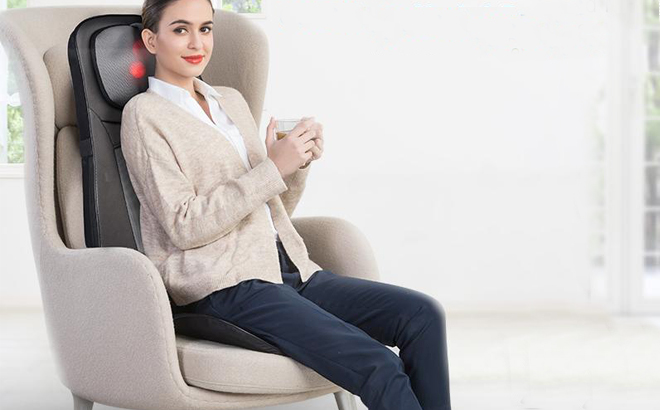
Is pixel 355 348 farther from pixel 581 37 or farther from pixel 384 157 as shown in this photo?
pixel 581 37

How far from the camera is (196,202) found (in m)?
1.71

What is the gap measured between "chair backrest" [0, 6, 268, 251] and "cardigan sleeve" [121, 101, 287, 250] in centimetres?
21

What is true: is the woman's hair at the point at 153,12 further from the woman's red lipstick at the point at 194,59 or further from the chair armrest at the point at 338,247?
the chair armrest at the point at 338,247

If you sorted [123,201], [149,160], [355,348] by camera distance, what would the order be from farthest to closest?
[123,201]
[149,160]
[355,348]

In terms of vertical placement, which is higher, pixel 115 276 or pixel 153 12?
pixel 153 12

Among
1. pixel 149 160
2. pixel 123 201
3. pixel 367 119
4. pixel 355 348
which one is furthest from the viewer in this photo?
pixel 367 119

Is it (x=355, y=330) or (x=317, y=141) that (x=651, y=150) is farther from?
(x=355, y=330)

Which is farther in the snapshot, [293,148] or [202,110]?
[202,110]

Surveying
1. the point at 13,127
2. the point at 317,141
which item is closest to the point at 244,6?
the point at 13,127

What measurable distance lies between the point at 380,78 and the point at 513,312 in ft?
3.87

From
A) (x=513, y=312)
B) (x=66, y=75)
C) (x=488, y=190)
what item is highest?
(x=66, y=75)

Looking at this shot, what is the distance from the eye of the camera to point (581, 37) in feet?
13.6

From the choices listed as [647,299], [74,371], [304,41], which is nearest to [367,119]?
[304,41]

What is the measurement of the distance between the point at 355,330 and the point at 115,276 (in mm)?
431
